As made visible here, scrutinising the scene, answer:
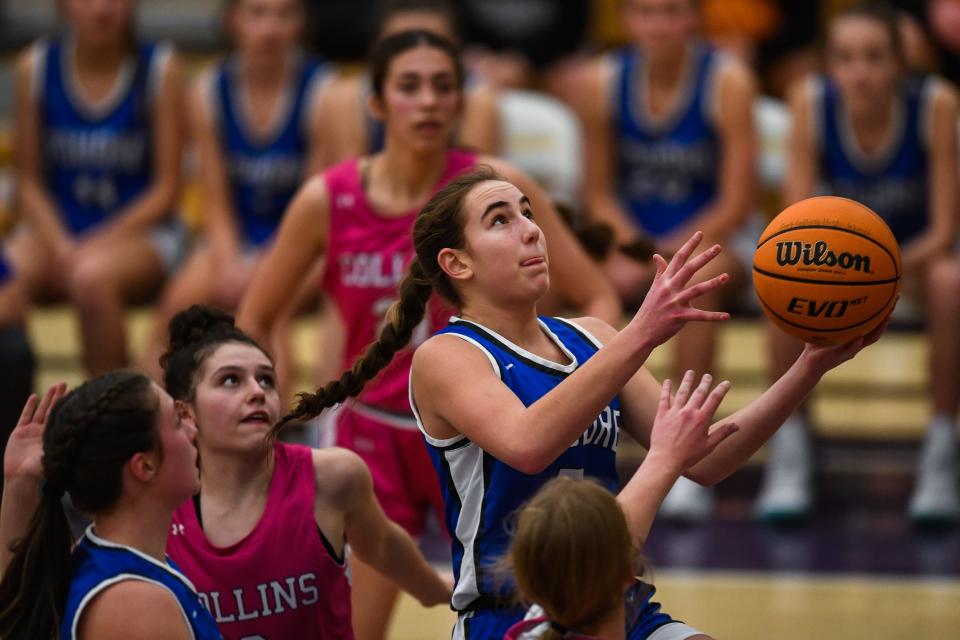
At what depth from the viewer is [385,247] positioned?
186 inches

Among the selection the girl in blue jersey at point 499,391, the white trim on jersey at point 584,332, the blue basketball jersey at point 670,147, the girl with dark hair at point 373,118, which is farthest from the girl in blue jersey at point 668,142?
the girl in blue jersey at point 499,391

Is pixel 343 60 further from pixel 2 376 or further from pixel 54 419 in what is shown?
pixel 54 419

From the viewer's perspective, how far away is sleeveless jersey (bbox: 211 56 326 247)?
23.6 feet

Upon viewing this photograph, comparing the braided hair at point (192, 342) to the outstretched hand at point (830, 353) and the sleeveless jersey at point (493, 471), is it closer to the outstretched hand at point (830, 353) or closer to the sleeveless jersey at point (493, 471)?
the sleeveless jersey at point (493, 471)

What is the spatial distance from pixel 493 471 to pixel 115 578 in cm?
79

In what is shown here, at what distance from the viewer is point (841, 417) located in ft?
25.6

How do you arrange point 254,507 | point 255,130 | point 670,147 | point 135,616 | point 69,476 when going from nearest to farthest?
point 135,616, point 69,476, point 254,507, point 670,147, point 255,130

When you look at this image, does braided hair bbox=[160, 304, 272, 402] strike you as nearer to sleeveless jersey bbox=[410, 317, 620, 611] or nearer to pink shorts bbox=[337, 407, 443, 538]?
sleeveless jersey bbox=[410, 317, 620, 611]

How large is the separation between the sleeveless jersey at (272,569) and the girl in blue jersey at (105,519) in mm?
441

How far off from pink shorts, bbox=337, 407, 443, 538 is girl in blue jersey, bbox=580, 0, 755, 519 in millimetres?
2338

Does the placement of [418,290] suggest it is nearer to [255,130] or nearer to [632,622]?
[632,622]

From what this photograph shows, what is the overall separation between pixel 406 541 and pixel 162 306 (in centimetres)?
341

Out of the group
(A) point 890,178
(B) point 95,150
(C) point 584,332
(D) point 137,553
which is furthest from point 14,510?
(A) point 890,178

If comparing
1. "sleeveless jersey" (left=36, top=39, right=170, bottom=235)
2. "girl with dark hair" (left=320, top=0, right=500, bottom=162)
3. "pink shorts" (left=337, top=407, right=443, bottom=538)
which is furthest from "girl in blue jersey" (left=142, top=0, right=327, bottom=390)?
"pink shorts" (left=337, top=407, right=443, bottom=538)
